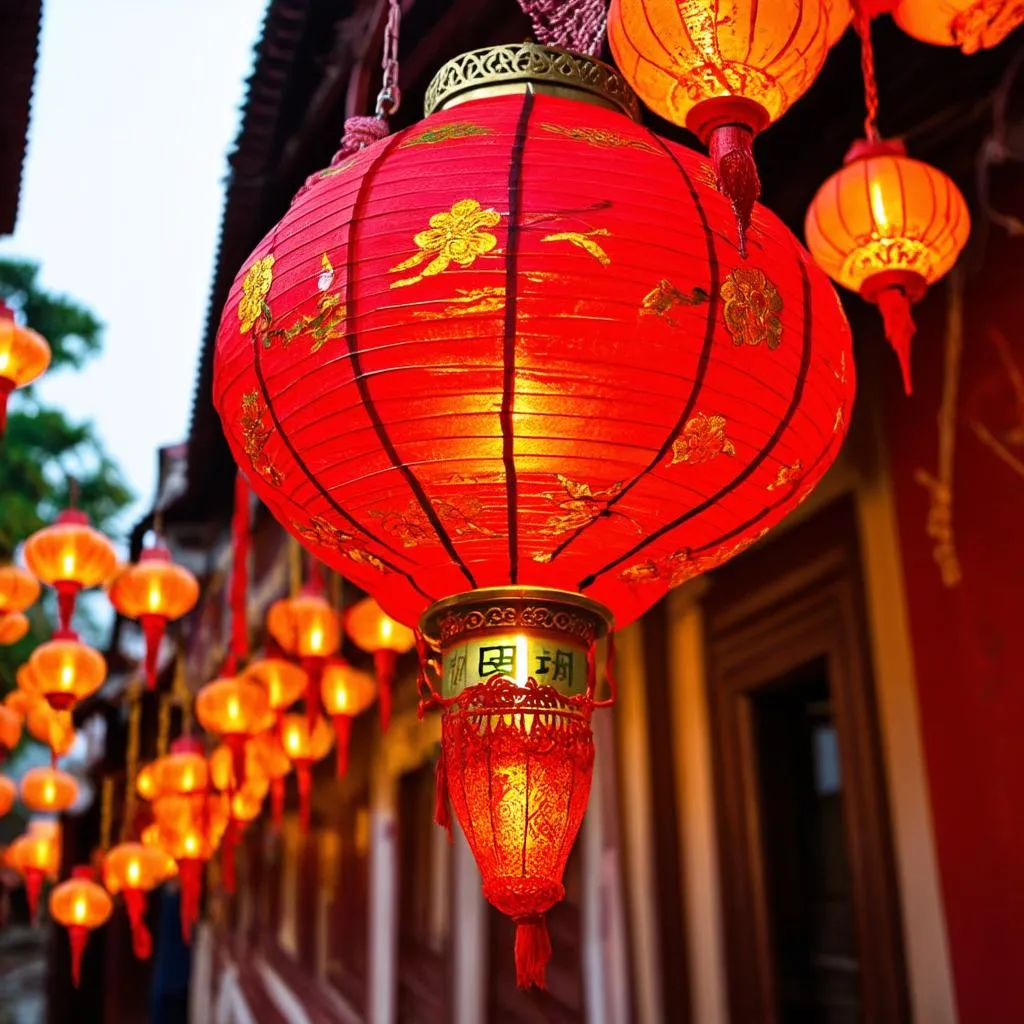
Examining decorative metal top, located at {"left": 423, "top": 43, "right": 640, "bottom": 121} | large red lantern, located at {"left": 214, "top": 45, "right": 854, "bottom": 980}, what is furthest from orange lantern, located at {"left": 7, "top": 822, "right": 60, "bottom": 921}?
decorative metal top, located at {"left": 423, "top": 43, "right": 640, "bottom": 121}

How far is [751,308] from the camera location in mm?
1909

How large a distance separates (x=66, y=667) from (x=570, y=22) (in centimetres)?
447

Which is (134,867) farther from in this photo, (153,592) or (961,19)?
(961,19)

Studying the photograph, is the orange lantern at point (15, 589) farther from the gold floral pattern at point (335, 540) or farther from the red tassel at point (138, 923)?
the gold floral pattern at point (335, 540)

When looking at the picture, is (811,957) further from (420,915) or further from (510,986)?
(420,915)

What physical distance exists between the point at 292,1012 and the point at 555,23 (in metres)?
10.7

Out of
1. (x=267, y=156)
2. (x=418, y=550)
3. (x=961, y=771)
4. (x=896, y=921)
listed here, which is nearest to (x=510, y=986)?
(x=896, y=921)

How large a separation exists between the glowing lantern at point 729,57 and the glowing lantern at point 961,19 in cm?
74

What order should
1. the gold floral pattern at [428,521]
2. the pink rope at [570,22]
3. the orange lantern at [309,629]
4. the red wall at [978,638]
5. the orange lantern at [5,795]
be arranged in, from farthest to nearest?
1. the orange lantern at [5,795]
2. the orange lantern at [309,629]
3. the red wall at [978,638]
4. the pink rope at [570,22]
5. the gold floral pattern at [428,521]

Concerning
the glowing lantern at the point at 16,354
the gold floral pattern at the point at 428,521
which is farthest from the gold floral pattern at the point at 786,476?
the glowing lantern at the point at 16,354

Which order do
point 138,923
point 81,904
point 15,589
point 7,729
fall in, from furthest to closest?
point 81,904, point 138,923, point 7,729, point 15,589

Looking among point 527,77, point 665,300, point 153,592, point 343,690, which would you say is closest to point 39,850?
point 343,690

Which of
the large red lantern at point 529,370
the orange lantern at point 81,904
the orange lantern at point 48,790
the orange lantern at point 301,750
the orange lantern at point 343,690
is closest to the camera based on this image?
the large red lantern at point 529,370

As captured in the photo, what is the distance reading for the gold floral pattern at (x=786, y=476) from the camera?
206 centimetres
